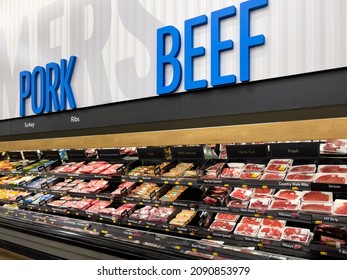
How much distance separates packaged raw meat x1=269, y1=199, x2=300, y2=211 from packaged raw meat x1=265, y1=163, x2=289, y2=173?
0.25 metres

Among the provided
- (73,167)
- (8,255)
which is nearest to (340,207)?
(73,167)

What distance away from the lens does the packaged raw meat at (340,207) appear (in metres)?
2.31

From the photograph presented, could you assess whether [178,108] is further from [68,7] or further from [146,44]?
[68,7]

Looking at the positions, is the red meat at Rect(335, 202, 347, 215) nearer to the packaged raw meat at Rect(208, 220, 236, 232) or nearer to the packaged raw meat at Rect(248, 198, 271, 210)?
the packaged raw meat at Rect(248, 198, 271, 210)

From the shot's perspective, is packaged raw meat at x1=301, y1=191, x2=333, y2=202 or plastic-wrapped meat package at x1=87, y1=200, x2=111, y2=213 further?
plastic-wrapped meat package at x1=87, y1=200, x2=111, y2=213

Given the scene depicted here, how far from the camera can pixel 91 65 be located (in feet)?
11.9

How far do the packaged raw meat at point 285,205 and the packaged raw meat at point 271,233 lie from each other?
19 cm

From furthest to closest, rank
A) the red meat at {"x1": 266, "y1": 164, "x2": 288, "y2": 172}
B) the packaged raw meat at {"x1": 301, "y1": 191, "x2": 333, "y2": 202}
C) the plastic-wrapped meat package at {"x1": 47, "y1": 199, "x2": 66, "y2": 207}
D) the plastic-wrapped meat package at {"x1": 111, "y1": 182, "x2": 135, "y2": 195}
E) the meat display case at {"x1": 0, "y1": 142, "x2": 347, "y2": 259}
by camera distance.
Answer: the plastic-wrapped meat package at {"x1": 47, "y1": 199, "x2": 66, "y2": 207}
the plastic-wrapped meat package at {"x1": 111, "y1": 182, "x2": 135, "y2": 195}
the red meat at {"x1": 266, "y1": 164, "x2": 288, "y2": 172}
the packaged raw meat at {"x1": 301, "y1": 191, "x2": 333, "y2": 202}
the meat display case at {"x1": 0, "y1": 142, "x2": 347, "y2": 259}

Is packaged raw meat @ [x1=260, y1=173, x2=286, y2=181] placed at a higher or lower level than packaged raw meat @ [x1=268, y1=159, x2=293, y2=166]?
lower

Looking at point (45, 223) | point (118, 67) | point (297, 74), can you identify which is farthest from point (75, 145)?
point (297, 74)

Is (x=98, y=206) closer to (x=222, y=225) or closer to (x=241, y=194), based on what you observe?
(x=222, y=225)

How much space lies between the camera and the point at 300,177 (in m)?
2.57

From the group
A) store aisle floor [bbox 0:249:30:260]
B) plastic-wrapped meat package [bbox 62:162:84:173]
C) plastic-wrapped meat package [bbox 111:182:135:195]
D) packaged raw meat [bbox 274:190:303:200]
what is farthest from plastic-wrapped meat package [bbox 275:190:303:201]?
store aisle floor [bbox 0:249:30:260]

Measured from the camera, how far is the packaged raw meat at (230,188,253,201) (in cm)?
286
